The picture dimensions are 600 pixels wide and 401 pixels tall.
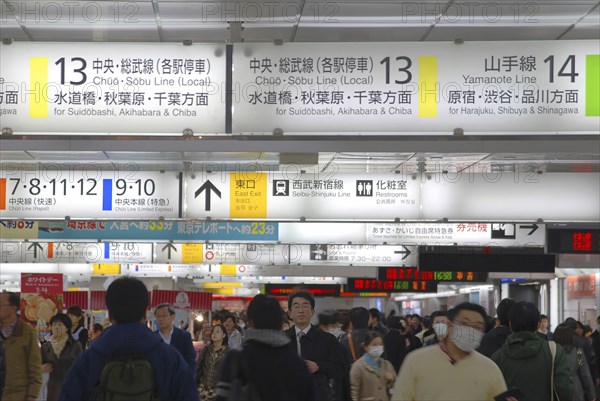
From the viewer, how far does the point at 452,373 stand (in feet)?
17.8

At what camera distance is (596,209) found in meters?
14.1

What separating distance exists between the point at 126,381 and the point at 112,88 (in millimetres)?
3692

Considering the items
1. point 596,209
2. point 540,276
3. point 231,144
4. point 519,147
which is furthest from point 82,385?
point 540,276

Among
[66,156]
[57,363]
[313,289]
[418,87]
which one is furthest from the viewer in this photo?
[313,289]

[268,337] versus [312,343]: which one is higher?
[268,337]

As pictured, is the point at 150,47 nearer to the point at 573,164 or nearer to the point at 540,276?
the point at 573,164

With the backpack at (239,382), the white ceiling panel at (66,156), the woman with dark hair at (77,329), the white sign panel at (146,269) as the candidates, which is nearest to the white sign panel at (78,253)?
the white sign panel at (146,269)

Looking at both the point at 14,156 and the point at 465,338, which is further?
the point at 14,156

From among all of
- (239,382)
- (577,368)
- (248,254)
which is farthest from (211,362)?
(248,254)

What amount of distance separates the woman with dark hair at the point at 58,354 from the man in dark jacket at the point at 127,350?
5.96 meters

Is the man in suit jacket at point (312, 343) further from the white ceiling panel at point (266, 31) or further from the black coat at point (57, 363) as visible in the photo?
the black coat at point (57, 363)

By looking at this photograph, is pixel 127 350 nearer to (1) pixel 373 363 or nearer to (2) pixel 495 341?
→ (1) pixel 373 363

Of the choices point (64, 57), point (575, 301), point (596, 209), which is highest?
point (64, 57)

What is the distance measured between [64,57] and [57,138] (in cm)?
65
